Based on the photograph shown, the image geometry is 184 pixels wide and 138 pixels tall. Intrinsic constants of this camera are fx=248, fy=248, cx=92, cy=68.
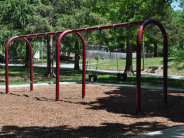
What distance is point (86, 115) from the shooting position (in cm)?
624

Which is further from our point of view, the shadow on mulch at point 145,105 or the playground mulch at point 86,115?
the shadow on mulch at point 145,105

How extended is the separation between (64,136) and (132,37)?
13987mm

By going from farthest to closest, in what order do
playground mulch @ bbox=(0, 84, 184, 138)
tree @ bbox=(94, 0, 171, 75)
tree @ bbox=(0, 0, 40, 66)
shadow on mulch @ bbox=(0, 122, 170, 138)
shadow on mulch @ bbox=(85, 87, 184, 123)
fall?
tree @ bbox=(94, 0, 171, 75) → tree @ bbox=(0, 0, 40, 66) → shadow on mulch @ bbox=(85, 87, 184, 123) → playground mulch @ bbox=(0, 84, 184, 138) → shadow on mulch @ bbox=(0, 122, 170, 138)

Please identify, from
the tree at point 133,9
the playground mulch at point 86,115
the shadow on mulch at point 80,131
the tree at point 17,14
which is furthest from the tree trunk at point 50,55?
the shadow on mulch at point 80,131

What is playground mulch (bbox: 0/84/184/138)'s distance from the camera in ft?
16.0

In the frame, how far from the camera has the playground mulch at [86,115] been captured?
16.0 feet

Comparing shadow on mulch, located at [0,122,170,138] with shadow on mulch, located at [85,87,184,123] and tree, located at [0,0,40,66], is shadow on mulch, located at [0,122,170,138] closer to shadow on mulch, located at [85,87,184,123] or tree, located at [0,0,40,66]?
shadow on mulch, located at [85,87,184,123]

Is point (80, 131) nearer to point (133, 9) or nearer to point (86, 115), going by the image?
point (86, 115)

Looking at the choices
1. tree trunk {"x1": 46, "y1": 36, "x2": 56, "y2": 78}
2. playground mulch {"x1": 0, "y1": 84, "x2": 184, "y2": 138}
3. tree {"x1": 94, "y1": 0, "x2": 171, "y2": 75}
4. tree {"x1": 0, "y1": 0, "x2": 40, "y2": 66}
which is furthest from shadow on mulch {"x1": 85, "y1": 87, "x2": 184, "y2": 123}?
tree trunk {"x1": 46, "y1": 36, "x2": 56, "y2": 78}

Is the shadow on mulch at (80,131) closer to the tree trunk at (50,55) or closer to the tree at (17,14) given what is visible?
the tree at (17,14)

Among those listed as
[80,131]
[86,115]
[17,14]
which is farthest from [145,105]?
[17,14]

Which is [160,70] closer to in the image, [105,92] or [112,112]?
[105,92]

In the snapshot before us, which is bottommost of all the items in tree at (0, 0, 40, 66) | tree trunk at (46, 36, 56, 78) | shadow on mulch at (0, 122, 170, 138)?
shadow on mulch at (0, 122, 170, 138)

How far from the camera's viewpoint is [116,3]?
1633cm
